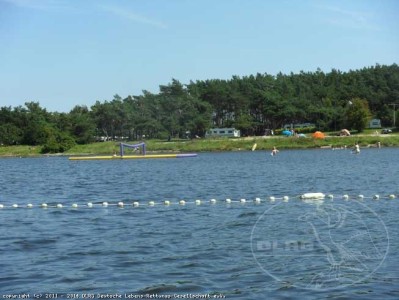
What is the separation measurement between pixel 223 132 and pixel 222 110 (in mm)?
14489

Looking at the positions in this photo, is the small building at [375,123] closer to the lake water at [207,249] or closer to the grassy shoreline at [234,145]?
the grassy shoreline at [234,145]

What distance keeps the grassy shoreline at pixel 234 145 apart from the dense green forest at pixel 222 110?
533 centimetres

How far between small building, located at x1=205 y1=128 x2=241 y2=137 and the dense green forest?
145 centimetres

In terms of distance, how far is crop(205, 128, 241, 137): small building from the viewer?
140625 millimetres

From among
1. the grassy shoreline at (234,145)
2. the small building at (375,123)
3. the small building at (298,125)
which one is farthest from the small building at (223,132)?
the small building at (375,123)

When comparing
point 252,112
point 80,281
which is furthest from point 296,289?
point 252,112

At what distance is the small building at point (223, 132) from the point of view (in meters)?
141

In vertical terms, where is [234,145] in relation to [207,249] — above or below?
above

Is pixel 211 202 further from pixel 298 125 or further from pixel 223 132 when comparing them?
pixel 298 125

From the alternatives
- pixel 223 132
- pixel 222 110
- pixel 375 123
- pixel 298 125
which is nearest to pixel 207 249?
pixel 375 123

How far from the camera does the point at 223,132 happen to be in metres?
142

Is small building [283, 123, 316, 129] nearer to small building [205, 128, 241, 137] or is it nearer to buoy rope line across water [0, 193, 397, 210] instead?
small building [205, 128, 241, 137]

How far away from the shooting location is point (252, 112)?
495 ft

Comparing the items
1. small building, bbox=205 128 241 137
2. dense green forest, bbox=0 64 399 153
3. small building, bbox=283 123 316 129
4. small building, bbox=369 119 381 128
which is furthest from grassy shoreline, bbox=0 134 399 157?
small building, bbox=369 119 381 128
